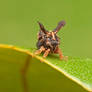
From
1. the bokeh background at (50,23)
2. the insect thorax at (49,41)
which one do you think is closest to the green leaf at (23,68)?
the insect thorax at (49,41)

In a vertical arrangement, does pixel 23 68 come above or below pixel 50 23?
above

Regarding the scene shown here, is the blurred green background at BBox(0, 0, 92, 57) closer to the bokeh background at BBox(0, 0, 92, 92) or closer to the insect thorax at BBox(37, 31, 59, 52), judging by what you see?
the bokeh background at BBox(0, 0, 92, 92)

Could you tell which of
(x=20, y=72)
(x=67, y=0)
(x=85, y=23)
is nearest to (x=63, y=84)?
(x=20, y=72)

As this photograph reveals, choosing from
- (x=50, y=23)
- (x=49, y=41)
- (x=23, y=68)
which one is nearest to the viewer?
(x=23, y=68)

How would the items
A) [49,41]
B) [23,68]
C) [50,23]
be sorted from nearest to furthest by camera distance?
[23,68] < [49,41] < [50,23]

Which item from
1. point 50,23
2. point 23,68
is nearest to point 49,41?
point 23,68

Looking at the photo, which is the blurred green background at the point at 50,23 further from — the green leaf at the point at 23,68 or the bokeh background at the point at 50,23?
the green leaf at the point at 23,68

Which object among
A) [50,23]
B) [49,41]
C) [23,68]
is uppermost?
[23,68]

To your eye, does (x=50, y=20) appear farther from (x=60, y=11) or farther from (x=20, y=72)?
(x=20, y=72)

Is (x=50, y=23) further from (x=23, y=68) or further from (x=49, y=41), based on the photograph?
(x=23, y=68)
